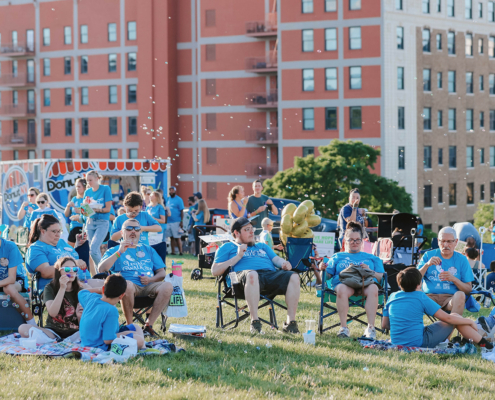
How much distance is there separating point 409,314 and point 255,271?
1800 mm

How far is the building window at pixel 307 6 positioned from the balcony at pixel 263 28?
259 centimetres

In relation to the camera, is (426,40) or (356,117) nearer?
(356,117)

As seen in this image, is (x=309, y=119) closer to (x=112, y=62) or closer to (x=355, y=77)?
(x=355, y=77)

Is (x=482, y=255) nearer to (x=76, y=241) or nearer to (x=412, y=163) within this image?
(x=76, y=241)

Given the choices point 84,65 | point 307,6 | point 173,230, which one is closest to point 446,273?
point 173,230

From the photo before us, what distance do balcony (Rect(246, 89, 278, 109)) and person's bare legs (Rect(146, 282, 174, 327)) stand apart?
139ft

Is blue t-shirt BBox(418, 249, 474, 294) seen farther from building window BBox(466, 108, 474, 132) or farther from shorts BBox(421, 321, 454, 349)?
building window BBox(466, 108, 474, 132)

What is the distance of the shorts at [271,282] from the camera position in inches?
298

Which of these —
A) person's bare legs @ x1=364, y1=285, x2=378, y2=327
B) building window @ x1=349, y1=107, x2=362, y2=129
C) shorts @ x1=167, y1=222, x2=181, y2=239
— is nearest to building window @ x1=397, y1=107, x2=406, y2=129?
building window @ x1=349, y1=107, x2=362, y2=129

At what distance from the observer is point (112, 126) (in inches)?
2180

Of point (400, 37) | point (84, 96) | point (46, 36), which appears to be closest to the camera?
point (400, 37)

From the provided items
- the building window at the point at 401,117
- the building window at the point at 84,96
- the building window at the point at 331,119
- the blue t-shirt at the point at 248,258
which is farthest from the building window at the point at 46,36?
the blue t-shirt at the point at 248,258

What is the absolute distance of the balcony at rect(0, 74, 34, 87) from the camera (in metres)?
57.5

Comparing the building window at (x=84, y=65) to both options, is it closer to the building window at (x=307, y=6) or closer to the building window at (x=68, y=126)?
the building window at (x=68, y=126)
